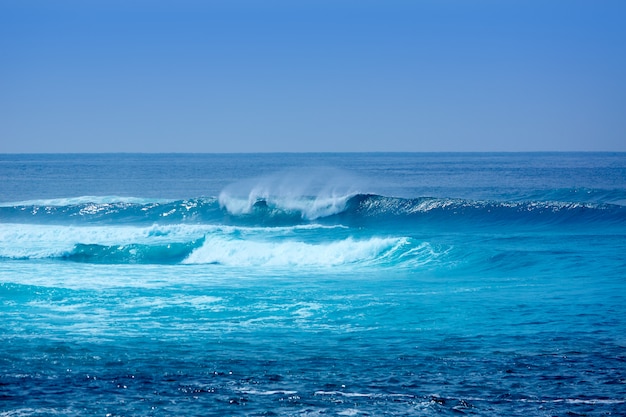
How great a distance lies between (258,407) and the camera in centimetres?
776

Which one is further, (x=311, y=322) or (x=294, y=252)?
(x=294, y=252)

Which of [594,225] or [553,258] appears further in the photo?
[594,225]

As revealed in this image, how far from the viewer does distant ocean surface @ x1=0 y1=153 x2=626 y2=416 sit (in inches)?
319

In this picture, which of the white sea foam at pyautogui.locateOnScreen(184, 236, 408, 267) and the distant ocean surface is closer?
the distant ocean surface

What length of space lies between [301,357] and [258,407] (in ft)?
7.05

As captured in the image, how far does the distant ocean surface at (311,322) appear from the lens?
8094mm

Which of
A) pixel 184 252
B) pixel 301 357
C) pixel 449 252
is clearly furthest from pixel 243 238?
pixel 301 357

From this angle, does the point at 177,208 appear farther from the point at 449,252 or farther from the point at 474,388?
the point at 474,388

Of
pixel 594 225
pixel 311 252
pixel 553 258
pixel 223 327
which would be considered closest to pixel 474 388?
pixel 223 327

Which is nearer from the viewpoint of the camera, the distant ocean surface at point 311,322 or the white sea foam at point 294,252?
the distant ocean surface at point 311,322

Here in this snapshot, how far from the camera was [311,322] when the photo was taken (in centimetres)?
1226

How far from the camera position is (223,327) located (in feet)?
39.2

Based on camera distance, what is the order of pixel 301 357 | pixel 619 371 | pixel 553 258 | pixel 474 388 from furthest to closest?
pixel 553 258 → pixel 301 357 → pixel 619 371 → pixel 474 388

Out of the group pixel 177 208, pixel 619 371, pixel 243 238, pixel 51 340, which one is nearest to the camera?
pixel 619 371
